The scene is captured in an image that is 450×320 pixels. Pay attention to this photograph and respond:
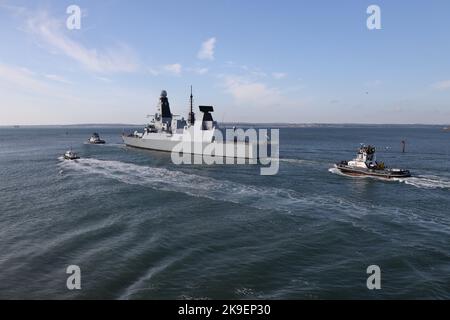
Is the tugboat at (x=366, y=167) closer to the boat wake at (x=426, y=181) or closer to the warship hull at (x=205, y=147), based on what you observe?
the boat wake at (x=426, y=181)

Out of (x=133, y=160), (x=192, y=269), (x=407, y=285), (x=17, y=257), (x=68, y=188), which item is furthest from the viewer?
(x=133, y=160)

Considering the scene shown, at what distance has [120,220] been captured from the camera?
34.9 meters

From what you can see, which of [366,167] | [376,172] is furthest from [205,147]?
[376,172]

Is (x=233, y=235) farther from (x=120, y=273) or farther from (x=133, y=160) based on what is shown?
(x=133, y=160)

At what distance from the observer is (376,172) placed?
57781 millimetres

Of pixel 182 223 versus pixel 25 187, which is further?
pixel 25 187

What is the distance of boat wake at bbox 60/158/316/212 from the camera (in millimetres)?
42125

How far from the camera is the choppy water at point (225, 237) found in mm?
21875

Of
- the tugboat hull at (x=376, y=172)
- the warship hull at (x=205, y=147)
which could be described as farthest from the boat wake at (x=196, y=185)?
the warship hull at (x=205, y=147)

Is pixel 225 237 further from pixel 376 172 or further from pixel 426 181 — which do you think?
pixel 426 181

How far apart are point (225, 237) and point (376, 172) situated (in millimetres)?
37077
